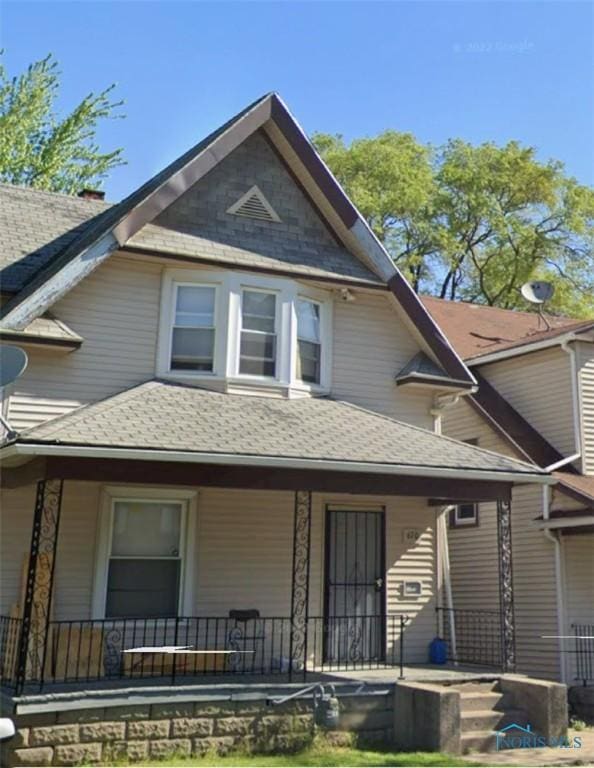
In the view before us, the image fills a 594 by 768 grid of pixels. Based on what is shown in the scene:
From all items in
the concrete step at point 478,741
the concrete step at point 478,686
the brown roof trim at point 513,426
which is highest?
the brown roof trim at point 513,426

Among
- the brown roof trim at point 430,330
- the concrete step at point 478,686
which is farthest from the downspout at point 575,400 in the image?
the concrete step at point 478,686

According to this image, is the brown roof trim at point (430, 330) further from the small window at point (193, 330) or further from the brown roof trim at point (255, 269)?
the small window at point (193, 330)

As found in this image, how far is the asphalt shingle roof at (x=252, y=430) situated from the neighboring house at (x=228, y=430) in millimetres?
45

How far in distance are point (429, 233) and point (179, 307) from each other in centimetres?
2143

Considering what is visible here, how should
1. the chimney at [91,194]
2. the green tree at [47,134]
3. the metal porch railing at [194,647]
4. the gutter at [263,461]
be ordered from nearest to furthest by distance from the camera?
1. the gutter at [263,461]
2. the metal porch railing at [194,647]
3. the chimney at [91,194]
4. the green tree at [47,134]

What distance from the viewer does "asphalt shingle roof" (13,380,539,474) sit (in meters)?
9.41

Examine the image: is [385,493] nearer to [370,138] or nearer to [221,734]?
[221,734]

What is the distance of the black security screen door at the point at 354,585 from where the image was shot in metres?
12.0

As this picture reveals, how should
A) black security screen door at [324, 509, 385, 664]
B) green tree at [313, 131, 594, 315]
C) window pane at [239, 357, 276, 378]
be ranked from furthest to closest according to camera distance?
green tree at [313, 131, 594, 315] → window pane at [239, 357, 276, 378] → black security screen door at [324, 509, 385, 664]

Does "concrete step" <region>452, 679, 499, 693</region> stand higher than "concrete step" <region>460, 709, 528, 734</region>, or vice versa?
"concrete step" <region>452, 679, 499, 693</region>

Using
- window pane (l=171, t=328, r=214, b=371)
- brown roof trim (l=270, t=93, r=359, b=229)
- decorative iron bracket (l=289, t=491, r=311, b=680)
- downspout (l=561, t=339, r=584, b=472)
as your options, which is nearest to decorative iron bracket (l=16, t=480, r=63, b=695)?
decorative iron bracket (l=289, t=491, r=311, b=680)

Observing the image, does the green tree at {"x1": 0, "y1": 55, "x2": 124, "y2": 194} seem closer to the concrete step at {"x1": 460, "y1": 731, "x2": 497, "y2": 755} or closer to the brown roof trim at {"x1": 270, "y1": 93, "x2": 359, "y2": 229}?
the brown roof trim at {"x1": 270, "y1": 93, "x2": 359, "y2": 229}

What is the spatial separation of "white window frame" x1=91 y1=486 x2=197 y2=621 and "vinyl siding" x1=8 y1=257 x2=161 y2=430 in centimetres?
138

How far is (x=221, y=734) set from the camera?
28.8 ft
